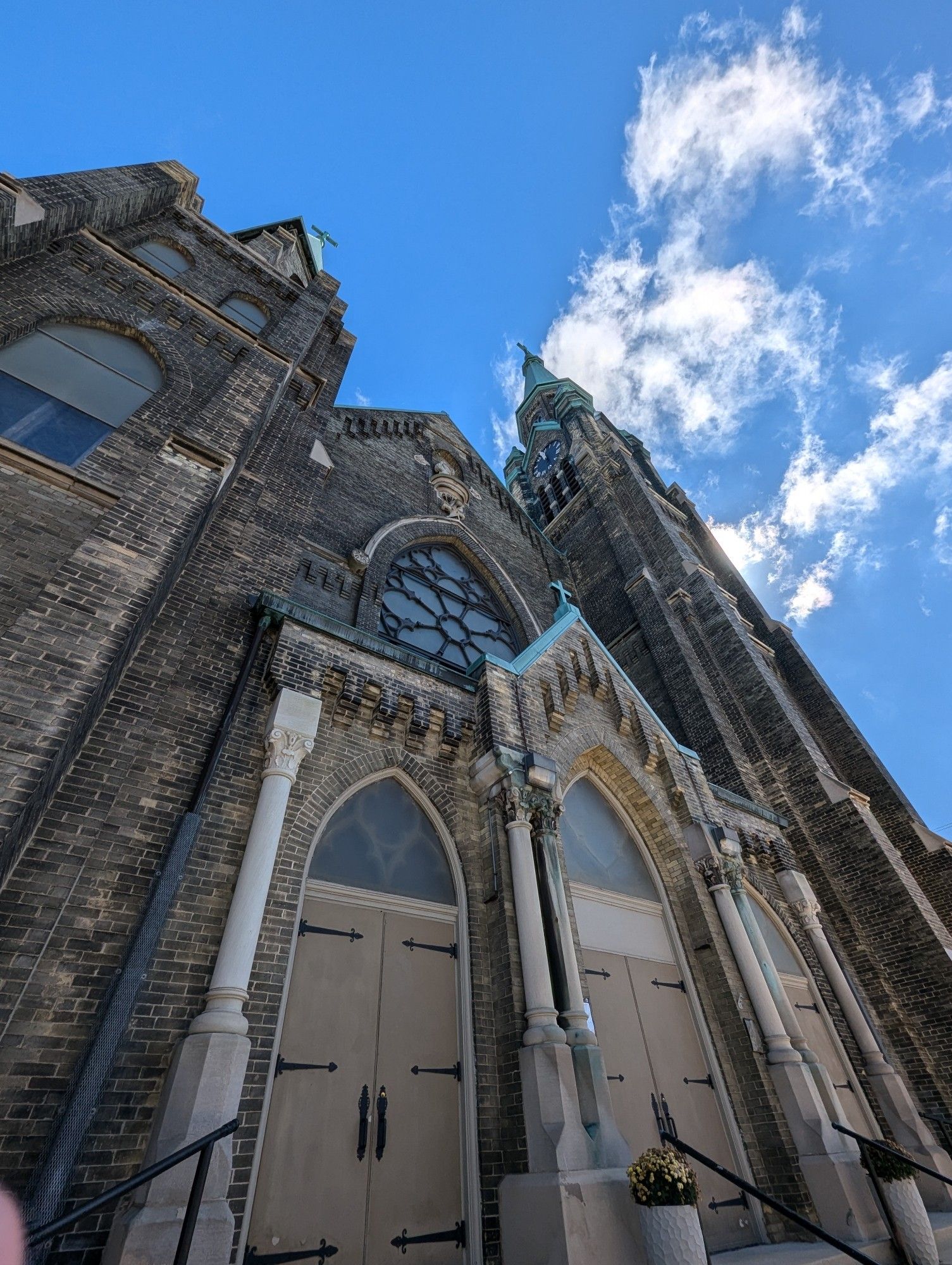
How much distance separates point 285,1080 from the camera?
479cm

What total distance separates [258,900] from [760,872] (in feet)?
28.8

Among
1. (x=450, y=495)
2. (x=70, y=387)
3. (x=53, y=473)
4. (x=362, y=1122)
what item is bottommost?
(x=362, y=1122)

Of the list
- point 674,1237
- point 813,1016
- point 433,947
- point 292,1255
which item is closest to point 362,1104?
point 292,1255

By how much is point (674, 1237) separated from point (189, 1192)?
3.24 m

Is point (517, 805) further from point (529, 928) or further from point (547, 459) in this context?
point (547, 459)

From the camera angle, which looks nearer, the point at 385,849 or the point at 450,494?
the point at 385,849

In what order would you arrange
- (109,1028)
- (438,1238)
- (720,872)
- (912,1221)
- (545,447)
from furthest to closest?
1. (545,447)
2. (720,872)
3. (912,1221)
4. (438,1238)
5. (109,1028)

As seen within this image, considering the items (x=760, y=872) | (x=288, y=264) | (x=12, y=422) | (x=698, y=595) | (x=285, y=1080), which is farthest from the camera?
(x=288, y=264)

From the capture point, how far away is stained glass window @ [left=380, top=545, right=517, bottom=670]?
38.1 ft

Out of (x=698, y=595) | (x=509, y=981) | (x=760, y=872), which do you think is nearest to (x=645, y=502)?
(x=698, y=595)

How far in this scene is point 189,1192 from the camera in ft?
11.8

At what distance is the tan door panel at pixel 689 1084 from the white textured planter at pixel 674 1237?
2.58m

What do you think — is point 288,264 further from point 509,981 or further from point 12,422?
point 509,981

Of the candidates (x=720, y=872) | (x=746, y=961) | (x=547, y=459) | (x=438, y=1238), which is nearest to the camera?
(x=438, y=1238)
